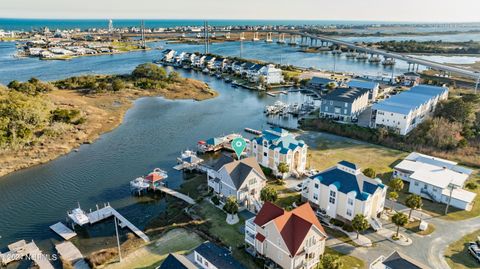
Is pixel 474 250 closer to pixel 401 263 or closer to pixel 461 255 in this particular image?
pixel 461 255

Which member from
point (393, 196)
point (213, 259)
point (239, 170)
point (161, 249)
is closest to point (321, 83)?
point (393, 196)

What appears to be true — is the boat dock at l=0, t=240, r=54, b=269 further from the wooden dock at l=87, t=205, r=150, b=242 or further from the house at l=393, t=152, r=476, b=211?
the house at l=393, t=152, r=476, b=211

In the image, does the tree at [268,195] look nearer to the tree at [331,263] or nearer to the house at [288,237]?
the house at [288,237]

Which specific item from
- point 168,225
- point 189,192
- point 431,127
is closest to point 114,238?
point 168,225

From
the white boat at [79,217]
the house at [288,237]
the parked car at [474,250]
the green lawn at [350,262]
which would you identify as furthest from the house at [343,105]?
the white boat at [79,217]

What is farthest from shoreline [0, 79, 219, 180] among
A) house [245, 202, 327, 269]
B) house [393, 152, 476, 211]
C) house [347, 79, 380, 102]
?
house [393, 152, 476, 211]

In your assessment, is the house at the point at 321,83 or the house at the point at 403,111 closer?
the house at the point at 403,111

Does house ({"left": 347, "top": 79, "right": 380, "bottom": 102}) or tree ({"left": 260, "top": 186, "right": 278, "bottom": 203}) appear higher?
house ({"left": 347, "top": 79, "right": 380, "bottom": 102})

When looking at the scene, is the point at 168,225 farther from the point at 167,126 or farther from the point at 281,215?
the point at 167,126
